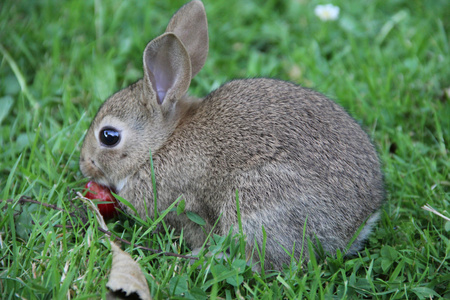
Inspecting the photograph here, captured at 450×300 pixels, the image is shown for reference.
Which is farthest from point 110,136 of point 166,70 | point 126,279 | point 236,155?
point 126,279

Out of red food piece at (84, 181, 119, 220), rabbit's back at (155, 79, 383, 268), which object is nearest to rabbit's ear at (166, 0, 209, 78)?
rabbit's back at (155, 79, 383, 268)

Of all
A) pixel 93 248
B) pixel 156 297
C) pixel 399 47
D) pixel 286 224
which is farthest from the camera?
pixel 399 47

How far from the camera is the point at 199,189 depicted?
12.8 ft

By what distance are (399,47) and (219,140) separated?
327 cm

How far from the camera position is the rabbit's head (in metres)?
4.09

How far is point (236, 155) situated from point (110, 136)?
1082 mm

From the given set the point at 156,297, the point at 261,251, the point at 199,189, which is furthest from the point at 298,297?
the point at 199,189

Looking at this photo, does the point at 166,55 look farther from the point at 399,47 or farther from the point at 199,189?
the point at 399,47

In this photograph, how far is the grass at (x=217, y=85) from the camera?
11.1 feet

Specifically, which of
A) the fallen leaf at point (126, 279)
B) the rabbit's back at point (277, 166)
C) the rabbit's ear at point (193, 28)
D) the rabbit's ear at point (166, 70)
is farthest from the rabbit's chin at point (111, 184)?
the rabbit's ear at point (193, 28)

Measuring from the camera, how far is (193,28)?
437 cm

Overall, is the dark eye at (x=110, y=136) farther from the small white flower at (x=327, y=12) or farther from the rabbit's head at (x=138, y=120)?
the small white flower at (x=327, y=12)

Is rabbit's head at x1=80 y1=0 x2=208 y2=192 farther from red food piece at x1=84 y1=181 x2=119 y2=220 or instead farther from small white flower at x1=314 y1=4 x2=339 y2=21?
small white flower at x1=314 y1=4 x2=339 y2=21

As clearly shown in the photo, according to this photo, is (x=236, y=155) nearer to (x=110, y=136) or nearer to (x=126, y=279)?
(x=110, y=136)
